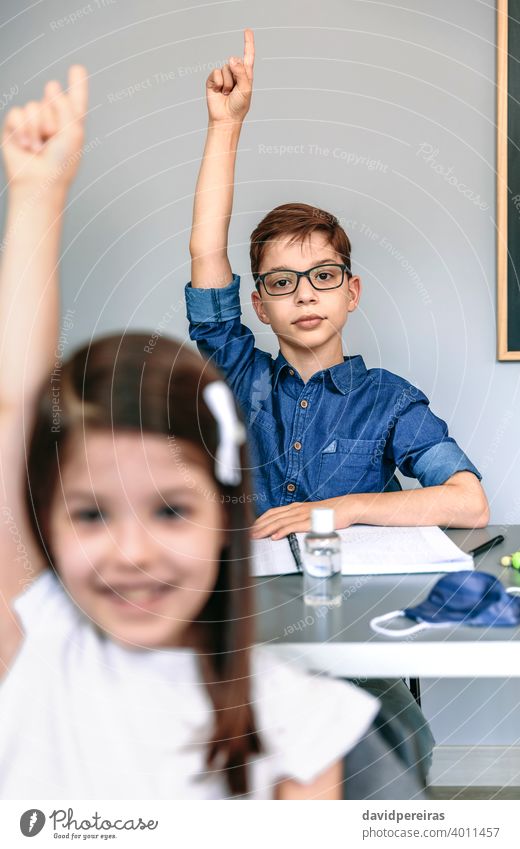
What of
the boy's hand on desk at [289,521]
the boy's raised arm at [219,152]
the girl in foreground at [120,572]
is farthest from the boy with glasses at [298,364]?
the girl in foreground at [120,572]

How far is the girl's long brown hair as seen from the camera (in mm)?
479

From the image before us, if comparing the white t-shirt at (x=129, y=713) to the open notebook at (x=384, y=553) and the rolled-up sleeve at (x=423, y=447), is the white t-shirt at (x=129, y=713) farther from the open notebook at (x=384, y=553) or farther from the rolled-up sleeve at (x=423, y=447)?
the rolled-up sleeve at (x=423, y=447)

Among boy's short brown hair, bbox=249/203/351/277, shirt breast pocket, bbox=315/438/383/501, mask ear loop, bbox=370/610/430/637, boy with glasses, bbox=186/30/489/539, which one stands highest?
boy's short brown hair, bbox=249/203/351/277

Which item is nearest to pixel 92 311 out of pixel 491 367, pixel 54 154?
pixel 491 367

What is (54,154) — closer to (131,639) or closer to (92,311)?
(131,639)

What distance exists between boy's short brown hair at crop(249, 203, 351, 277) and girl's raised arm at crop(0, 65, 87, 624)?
62cm

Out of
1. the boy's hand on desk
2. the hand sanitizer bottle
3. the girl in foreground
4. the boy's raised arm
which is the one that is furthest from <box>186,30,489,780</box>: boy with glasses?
the girl in foreground

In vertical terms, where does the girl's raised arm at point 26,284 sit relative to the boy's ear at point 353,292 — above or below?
below

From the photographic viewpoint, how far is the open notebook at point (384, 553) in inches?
29.4

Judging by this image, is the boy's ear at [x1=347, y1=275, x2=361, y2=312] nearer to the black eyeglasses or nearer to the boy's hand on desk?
the black eyeglasses

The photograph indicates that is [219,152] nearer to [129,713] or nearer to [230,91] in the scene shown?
[230,91]

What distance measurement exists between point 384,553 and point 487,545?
14cm

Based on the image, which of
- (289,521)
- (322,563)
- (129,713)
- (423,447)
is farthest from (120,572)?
(423,447)

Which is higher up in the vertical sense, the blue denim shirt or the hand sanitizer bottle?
the blue denim shirt
